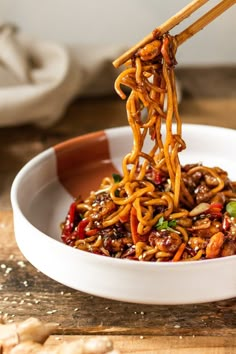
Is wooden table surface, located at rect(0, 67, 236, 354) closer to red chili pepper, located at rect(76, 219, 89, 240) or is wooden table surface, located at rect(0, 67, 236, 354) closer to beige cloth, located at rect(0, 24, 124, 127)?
red chili pepper, located at rect(76, 219, 89, 240)

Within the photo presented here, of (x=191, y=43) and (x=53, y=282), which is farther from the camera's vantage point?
(x=191, y=43)

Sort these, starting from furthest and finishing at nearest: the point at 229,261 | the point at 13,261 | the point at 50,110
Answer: the point at 50,110, the point at 13,261, the point at 229,261

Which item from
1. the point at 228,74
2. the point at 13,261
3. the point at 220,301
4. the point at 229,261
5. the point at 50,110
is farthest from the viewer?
the point at 228,74

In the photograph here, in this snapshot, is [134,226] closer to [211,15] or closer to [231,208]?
[231,208]

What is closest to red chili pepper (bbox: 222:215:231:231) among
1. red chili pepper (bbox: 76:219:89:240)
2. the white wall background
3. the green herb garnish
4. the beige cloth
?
the green herb garnish

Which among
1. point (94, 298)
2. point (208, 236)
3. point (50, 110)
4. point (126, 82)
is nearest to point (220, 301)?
point (208, 236)

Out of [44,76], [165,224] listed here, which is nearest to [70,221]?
[165,224]

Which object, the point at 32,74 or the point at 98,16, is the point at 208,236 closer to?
the point at 32,74
